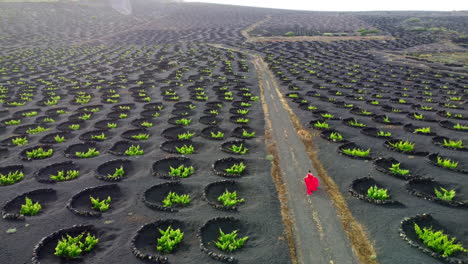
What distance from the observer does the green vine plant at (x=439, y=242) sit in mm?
11642

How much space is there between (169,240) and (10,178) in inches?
449

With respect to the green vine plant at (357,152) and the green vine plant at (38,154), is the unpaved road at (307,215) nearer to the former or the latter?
the green vine plant at (357,152)

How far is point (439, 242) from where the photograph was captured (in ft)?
39.3

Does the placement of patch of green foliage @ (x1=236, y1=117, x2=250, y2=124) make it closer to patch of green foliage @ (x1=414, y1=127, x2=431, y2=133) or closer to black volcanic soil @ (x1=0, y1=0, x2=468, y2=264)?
black volcanic soil @ (x1=0, y1=0, x2=468, y2=264)

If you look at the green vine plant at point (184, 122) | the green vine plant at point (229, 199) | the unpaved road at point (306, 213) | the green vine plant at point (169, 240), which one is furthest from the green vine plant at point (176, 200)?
the green vine plant at point (184, 122)

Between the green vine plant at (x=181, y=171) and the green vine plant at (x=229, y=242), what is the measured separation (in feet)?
19.2

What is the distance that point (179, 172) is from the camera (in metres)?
18.3

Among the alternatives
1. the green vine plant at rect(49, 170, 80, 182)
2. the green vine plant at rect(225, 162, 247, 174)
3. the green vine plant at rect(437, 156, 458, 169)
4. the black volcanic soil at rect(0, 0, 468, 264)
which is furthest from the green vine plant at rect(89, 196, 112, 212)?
the green vine plant at rect(437, 156, 458, 169)

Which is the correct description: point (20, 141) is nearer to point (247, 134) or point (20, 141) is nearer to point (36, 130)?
point (36, 130)

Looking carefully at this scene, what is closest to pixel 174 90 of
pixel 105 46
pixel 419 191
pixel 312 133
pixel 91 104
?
pixel 91 104

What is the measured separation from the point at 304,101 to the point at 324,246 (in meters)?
21.0

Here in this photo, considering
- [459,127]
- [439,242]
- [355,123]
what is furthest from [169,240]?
[459,127]

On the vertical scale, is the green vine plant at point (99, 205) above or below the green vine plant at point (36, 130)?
below

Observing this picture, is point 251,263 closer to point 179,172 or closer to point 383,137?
point 179,172
